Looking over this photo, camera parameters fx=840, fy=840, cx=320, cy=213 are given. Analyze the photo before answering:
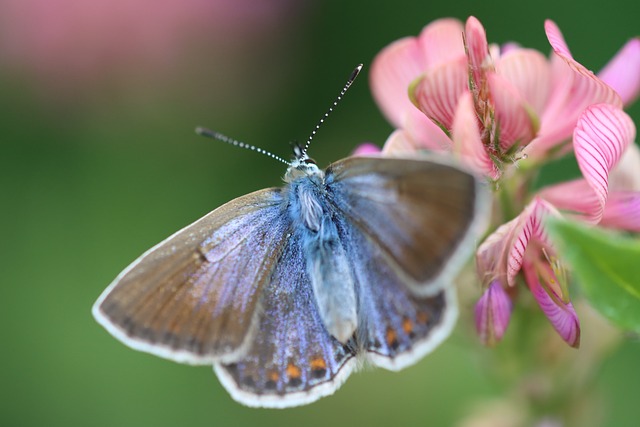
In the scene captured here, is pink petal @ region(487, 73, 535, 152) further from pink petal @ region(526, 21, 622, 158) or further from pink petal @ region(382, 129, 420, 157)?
pink petal @ region(382, 129, 420, 157)

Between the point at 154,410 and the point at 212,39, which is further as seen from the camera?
the point at 212,39

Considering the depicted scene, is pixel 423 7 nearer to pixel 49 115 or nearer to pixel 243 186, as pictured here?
pixel 243 186

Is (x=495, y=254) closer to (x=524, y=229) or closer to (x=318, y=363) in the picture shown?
(x=524, y=229)

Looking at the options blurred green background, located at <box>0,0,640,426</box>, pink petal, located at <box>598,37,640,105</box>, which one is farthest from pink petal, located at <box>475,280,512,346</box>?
blurred green background, located at <box>0,0,640,426</box>

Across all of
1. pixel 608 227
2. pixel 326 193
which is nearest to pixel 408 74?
pixel 326 193

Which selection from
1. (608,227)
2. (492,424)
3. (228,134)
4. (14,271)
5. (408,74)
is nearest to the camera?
(608,227)
